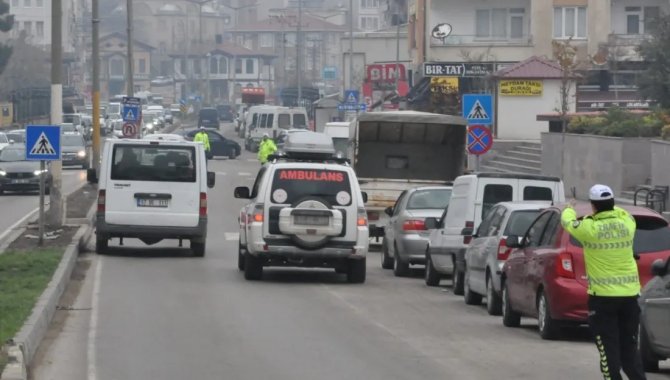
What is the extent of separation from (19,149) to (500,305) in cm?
3303

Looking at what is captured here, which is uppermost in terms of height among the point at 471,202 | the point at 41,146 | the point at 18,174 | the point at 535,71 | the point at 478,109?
the point at 535,71

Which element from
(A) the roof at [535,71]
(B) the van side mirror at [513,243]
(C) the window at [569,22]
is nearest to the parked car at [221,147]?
(C) the window at [569,22]

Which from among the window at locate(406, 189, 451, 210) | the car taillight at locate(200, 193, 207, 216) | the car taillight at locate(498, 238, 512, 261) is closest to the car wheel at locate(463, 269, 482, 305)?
the car taillight at locate(498, 238, 512, 261)

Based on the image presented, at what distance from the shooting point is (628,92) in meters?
63.4

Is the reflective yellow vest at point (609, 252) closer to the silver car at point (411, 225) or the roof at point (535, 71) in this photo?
the silver car at point (411, 225)

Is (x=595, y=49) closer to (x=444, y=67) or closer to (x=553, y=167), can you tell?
(x=444, y=67)

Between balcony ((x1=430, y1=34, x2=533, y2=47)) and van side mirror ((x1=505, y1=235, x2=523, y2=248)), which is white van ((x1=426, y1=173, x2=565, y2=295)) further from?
balcony ((x1=430, y1=34, x2=533, y2=47))

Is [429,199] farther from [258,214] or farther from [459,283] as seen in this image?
[258,214]

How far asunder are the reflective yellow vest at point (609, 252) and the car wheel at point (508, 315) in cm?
589

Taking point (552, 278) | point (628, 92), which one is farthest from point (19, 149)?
point (552, 278)

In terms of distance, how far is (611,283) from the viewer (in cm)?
1162

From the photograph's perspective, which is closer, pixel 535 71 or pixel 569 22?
pixel 535 71

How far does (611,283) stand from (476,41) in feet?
197

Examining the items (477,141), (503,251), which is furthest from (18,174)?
(503,251)
